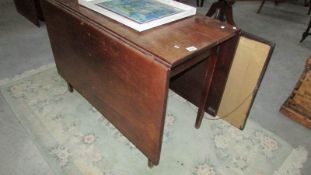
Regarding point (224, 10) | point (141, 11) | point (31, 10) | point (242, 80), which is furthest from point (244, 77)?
point (31, 10)

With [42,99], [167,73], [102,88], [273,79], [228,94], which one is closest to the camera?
[167,73]

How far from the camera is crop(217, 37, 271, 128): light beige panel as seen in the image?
1.21 meters

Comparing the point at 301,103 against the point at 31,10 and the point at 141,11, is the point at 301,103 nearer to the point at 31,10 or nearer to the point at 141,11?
the point at 141,11

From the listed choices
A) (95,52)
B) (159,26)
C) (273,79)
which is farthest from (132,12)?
(273,79)

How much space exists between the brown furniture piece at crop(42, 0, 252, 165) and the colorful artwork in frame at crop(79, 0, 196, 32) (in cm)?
3

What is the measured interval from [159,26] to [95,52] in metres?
0.34

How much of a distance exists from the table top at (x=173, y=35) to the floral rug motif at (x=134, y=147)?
2.26 feet

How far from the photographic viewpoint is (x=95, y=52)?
1.13 m

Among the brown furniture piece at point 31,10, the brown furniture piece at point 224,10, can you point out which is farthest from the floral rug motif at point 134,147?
the brown furniture piece at point 31,10

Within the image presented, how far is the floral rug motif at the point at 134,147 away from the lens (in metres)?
1.26

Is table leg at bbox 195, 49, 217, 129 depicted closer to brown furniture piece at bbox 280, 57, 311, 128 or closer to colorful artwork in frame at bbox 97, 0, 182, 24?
colorful artwork in frame at bbox 97, 0, 182, 24

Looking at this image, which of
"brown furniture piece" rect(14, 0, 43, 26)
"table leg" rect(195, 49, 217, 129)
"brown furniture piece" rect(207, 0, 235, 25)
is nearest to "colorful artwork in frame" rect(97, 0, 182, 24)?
"table leg" rect(195, 49, 217, 129)

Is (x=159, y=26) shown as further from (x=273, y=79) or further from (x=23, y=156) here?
(x=273, y=79)

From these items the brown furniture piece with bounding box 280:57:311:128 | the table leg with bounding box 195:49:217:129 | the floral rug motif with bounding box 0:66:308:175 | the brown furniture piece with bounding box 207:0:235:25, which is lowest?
the floral rug motif with bounding box 0:66:308:175
